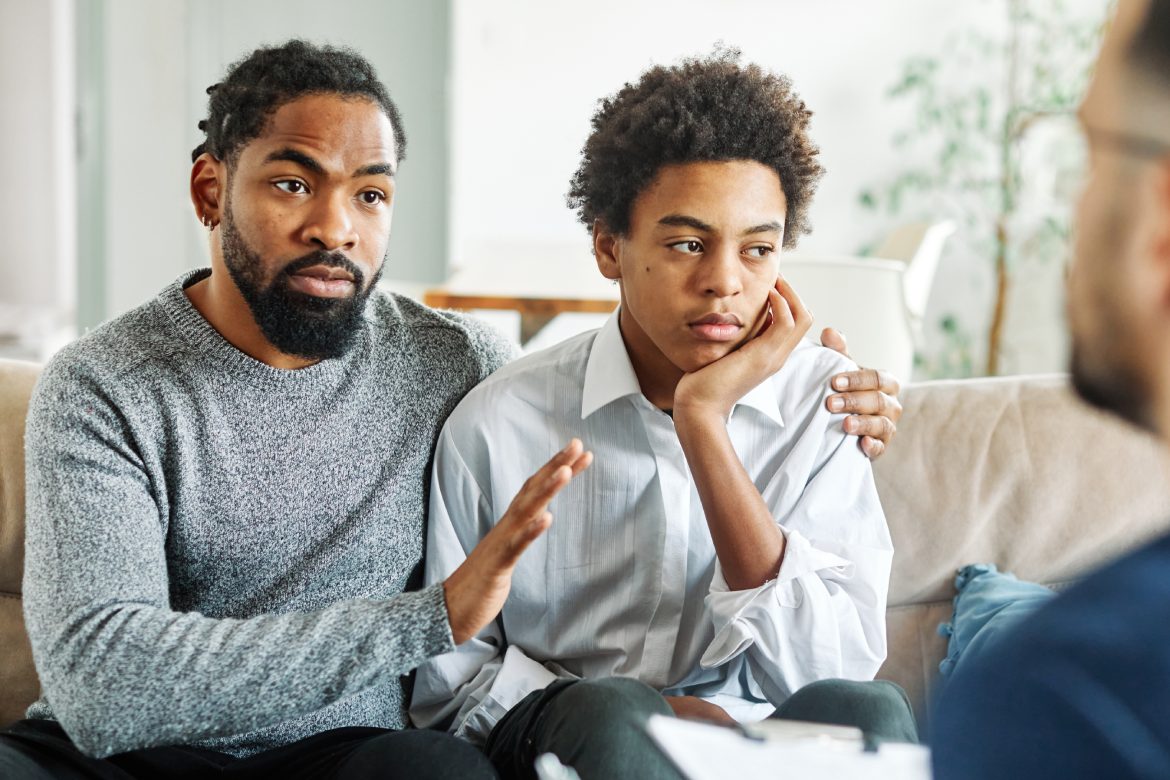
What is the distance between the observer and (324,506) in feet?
4.64

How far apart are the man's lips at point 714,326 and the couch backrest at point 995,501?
400 millimetres

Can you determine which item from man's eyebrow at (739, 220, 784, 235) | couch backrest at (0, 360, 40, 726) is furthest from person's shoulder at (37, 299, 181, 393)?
man's eyebrow at (739, 220, 784, 235)

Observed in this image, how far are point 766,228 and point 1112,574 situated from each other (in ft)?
3.14

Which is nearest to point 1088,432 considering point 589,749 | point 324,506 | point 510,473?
point 510,473

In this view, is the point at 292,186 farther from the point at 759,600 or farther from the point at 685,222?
the point at 759,600

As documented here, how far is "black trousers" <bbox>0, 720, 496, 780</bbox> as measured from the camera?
3.97ft

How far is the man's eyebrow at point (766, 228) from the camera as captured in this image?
4.74 ft

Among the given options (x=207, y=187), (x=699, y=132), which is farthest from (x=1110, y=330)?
(x=207, y=187)

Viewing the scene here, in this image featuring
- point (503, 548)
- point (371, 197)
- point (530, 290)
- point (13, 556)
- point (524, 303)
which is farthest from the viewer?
point (530, 290)

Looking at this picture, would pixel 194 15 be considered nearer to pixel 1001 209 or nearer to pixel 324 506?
pixel 1001 209

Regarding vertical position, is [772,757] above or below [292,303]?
below

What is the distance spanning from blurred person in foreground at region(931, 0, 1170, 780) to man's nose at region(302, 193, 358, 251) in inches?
37.5

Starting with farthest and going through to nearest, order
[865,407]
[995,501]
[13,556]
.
A: [995,501]
[13,556]
[865,407]

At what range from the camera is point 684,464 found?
5.01ft
